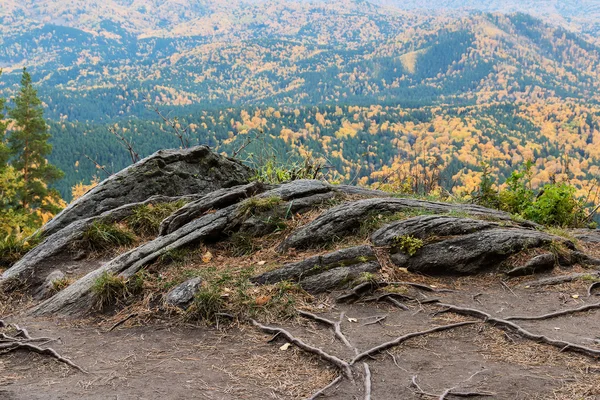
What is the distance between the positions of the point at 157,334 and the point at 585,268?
683 centimetres

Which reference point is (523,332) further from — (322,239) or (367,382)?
(322,239)

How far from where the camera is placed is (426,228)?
7.93 m

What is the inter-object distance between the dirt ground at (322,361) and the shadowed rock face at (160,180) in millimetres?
4455

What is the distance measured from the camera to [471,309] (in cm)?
630

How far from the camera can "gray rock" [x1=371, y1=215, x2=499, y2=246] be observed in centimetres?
784

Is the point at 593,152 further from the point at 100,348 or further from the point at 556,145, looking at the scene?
the point at 100,348

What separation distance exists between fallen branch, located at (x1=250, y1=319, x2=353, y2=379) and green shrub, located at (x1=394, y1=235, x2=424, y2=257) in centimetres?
266

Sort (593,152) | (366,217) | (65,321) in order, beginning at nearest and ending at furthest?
(65,321) → (366,217) → (593,152)

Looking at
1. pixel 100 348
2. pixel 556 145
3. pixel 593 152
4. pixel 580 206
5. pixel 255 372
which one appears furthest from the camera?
pixel 556 145

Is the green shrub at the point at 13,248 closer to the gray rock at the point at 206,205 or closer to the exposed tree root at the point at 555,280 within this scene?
the gray rock at the point at 206,205

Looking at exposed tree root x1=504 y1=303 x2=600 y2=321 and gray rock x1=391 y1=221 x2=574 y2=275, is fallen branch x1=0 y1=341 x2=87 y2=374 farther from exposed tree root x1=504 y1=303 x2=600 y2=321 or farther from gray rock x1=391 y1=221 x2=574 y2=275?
exposed tree root x1=504 y1=303 x2=600 y2=321

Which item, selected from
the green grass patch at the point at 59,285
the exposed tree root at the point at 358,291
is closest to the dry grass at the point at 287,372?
the exposed tree root at the point at 358,291

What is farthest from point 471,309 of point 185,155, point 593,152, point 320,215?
point 593,152

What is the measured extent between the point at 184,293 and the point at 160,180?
554 centimetres
